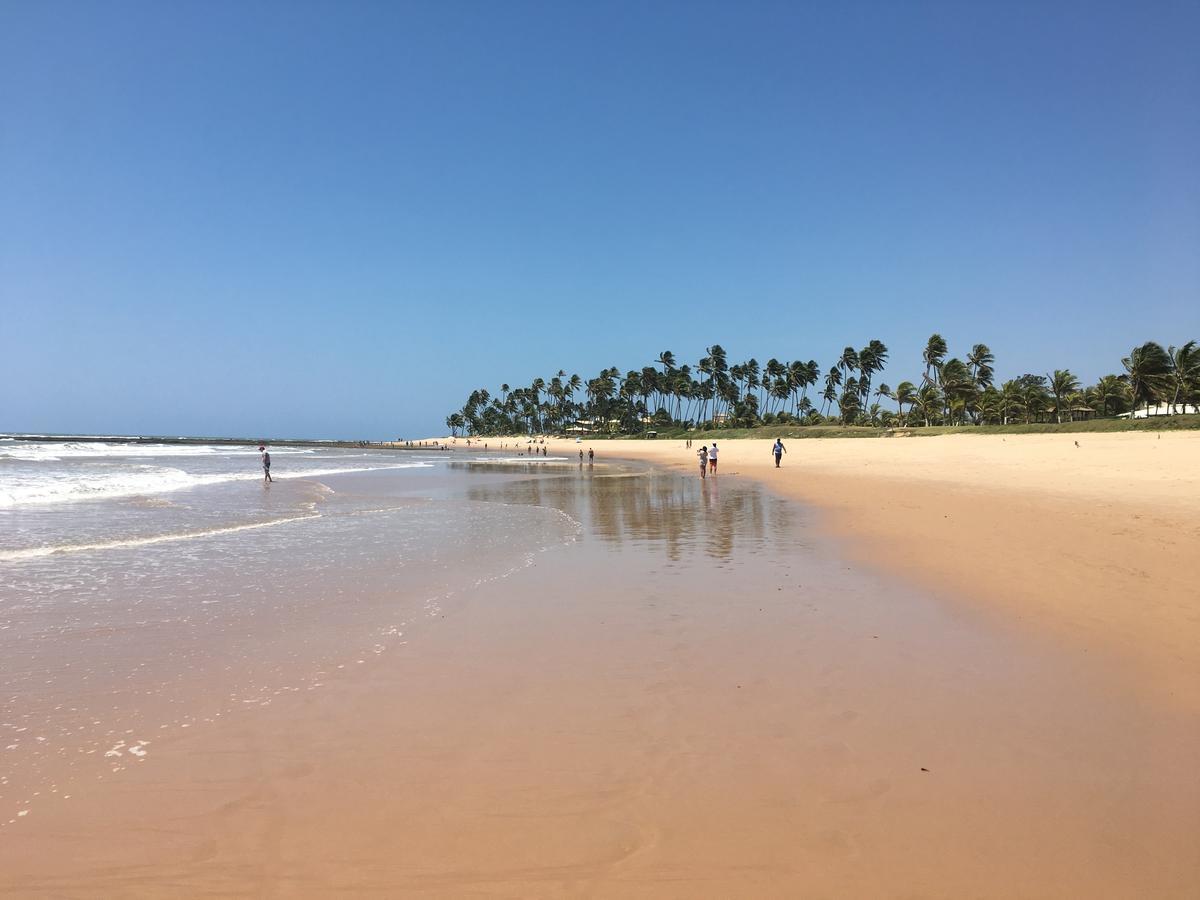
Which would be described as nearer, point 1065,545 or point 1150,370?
point 1065,545

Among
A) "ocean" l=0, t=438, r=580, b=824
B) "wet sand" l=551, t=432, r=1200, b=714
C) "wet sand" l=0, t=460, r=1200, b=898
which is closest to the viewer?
"wet sand" l=0, t=460, r=1200, b=898

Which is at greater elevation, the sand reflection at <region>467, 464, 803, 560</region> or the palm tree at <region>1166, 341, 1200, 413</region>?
the palm tree at <region>1166, 341, 1200, 413</region>

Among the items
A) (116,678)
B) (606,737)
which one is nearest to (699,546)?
(606,737)

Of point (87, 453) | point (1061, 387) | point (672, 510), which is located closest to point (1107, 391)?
point (1061, 387)

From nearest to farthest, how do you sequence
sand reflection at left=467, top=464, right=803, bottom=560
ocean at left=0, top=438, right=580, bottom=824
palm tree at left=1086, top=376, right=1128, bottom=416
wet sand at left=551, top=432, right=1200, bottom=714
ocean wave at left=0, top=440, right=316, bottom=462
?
ocean at left=0, top=438, right=580, bottom=824
wet sand at left=551, top=432, right=1200, bottom=714
sand reflection at left=467, top=464, right=803, bottom=560
ocean wave at left=0, top=440, right=316, bottom=462
palm tree at left=1086, top=376, right=1128, bottom=416

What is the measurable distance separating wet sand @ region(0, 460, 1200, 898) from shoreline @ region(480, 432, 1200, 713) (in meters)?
0.90

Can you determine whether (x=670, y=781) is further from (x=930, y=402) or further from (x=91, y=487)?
(x=930, y=402)

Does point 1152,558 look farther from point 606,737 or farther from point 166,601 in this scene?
point 166,601

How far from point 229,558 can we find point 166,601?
3775 millimetres

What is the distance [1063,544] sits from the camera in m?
12.9

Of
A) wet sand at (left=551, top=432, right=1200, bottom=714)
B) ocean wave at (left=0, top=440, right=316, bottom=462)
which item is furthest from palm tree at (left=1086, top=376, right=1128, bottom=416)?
ocean wave at (left=0, top=440, right=316, bottom=462)

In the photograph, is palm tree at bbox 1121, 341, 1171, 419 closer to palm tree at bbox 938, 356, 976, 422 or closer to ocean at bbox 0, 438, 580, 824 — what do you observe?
palm tree at bbox 938, 356, 976, 422

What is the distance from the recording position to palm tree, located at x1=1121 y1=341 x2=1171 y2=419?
75.6 m

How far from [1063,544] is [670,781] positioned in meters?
11.8
